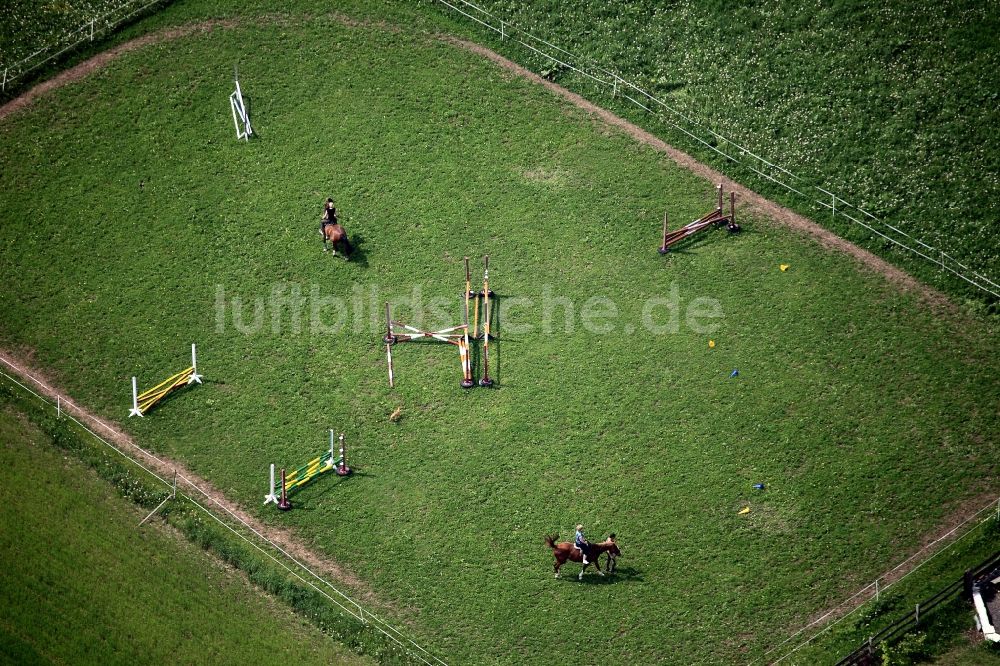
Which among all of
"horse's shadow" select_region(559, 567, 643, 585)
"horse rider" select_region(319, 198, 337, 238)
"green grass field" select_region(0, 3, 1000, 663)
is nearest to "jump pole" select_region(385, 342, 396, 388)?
"green grass field" select_region(0, 3, 1000, 663)

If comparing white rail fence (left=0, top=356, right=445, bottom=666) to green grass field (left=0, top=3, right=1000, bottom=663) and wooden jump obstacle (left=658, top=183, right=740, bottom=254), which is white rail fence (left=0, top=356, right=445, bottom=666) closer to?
green grass field (left=0, top=3, right=1000, bottom=663)

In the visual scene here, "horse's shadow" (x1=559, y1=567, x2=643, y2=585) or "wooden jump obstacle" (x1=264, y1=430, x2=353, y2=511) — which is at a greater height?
"wooden jump obstacle" (x1=264, y1=430, x2=353, y2=511)

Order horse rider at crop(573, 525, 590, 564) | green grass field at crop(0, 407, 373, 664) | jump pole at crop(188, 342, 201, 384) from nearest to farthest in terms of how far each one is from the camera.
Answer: green grass field at crop(0, 407, 373, 664) < horse rider at crop(573, 525, 590, 564) < jump pole at crop(188, 342, 201, 384)

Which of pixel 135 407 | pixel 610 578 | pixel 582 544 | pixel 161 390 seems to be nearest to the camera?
pixel 582 544

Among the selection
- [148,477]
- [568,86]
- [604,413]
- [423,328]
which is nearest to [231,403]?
[148,477]

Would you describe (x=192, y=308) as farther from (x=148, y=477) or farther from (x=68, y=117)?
(x=68, y=117)

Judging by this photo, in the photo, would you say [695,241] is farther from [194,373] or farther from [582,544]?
[194,373]

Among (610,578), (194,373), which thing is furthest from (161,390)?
(610,578)
